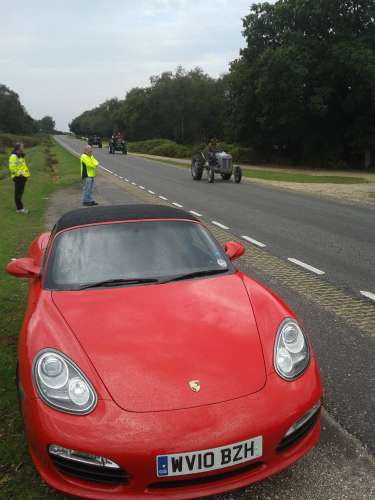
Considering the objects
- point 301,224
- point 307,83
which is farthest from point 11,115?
point 301,224

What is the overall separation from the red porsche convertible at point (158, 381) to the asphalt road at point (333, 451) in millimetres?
217

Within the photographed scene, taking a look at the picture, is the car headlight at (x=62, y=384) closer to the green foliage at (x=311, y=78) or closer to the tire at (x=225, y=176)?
the tire at (x=225, y=176)

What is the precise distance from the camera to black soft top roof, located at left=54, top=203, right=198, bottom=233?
426 cm

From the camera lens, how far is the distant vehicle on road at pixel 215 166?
2342 cm

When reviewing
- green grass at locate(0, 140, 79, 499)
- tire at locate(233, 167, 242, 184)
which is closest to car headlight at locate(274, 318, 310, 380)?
green grass at locate(0, 140, 79, 499)

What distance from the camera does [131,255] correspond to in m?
3.87

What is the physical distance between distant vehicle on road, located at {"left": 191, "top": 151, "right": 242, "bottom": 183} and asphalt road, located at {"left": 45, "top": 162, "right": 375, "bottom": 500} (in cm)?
1841

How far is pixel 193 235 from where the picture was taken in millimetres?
4211

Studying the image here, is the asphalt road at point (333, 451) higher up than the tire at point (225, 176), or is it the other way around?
the tire at point (225, 176)

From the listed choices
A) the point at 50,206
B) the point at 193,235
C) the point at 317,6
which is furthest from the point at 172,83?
the point at 193,235

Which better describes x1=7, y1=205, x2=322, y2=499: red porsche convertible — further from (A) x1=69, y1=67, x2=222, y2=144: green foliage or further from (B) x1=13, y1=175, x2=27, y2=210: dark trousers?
(A) x1=69, y1=67, x2=222, y2=144: green foliage

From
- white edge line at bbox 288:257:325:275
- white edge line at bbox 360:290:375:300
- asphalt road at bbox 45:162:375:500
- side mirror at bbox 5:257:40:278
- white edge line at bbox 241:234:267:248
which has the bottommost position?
white edge line at bbox 241:234:267:248

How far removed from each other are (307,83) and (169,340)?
38636mm

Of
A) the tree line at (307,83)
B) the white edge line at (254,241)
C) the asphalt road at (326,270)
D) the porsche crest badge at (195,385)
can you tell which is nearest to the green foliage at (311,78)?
the tree line at (307,83)
